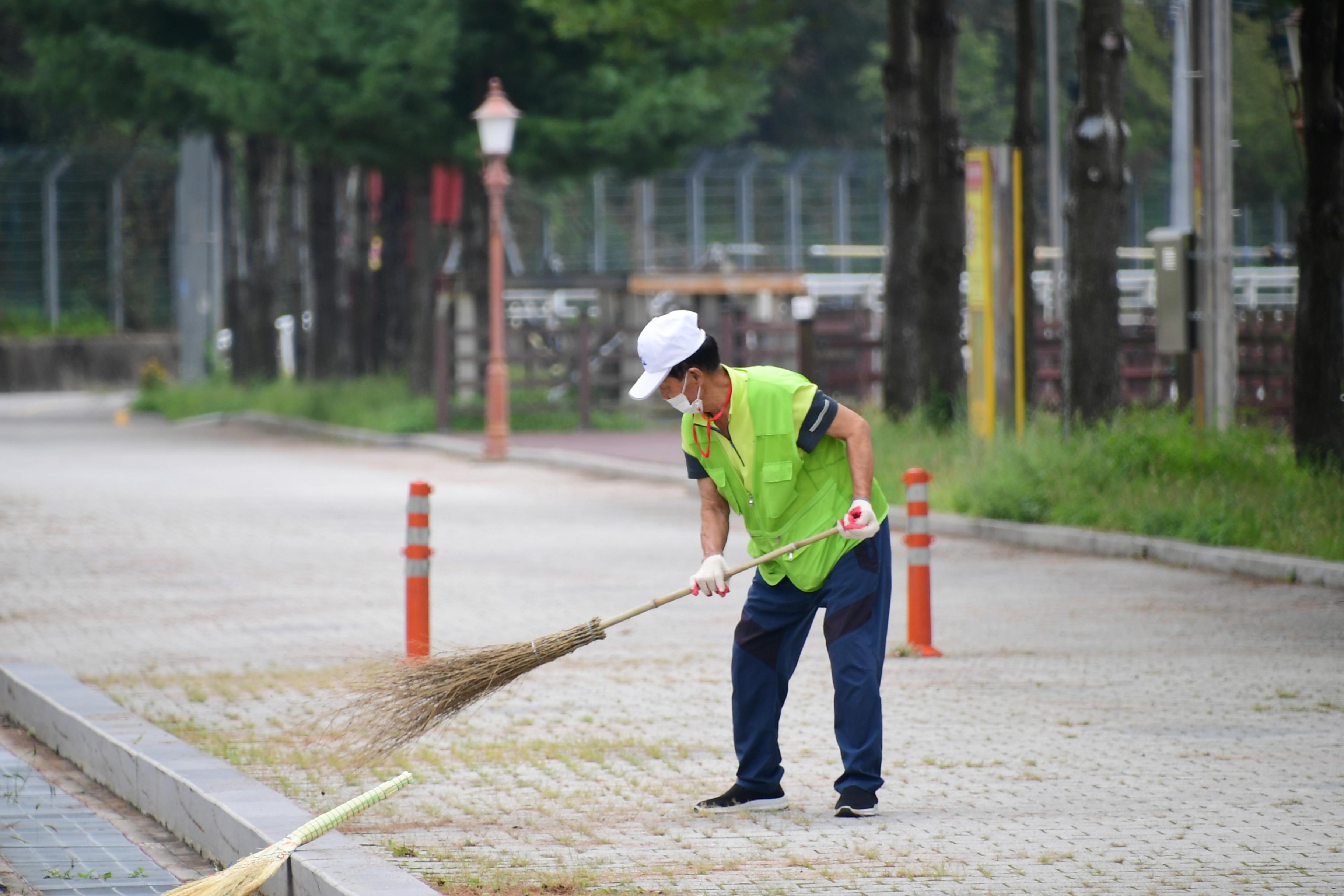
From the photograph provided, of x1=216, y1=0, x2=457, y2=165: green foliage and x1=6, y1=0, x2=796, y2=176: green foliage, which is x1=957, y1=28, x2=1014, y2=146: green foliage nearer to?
x1=6, y1=0, x2=796, y2=176: green foliage

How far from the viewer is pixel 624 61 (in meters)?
31.3

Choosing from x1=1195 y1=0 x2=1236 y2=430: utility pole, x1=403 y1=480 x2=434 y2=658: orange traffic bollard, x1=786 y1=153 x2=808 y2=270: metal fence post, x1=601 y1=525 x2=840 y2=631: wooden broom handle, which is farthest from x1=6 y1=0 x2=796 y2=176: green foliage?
x1=601 y1=525 x2=840 y2=631: wooden broom handle

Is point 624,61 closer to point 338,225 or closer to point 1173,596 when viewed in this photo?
point 338,225

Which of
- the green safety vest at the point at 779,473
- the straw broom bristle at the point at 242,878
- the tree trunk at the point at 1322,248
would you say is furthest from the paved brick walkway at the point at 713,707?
the tree trunk at the point at 1322,248

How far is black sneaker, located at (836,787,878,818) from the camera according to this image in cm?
671

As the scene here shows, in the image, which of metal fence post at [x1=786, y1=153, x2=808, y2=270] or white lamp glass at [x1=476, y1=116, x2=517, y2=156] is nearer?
white lamp glass at [x1=476, y1=116, x2=517, y2=156]

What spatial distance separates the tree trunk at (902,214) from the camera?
2236 cm

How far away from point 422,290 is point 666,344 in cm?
2710

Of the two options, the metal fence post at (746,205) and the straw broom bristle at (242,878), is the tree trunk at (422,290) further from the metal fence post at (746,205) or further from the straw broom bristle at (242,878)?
the straw broom bristle at (242,878)

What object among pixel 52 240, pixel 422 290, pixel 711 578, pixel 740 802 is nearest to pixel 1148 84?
pixel 422 290

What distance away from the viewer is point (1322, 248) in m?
14.9

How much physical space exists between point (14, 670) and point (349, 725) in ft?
9.78

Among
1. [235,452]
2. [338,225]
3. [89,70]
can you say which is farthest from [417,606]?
[338,225]

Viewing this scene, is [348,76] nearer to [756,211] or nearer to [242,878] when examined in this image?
[756,211]
